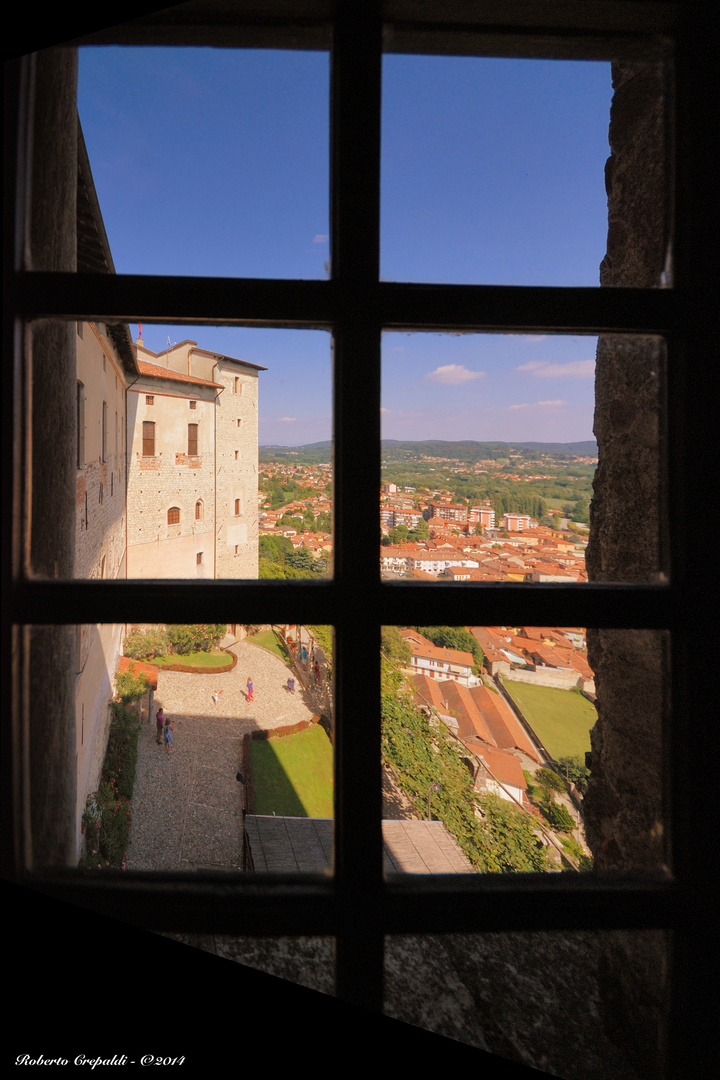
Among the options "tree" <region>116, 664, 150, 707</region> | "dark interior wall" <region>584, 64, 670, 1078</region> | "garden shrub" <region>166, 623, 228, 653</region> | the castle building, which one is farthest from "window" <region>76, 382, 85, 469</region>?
"dark interior wall" <region>584, 64, 670, 1078</region>

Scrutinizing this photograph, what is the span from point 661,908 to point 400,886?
314 mm

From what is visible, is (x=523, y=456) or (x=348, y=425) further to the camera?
(x=523, y=456)

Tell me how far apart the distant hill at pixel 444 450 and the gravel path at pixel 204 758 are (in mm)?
343

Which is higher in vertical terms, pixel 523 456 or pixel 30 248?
pixel 30 248

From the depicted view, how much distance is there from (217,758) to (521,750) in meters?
0.53

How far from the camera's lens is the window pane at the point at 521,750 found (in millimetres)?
721

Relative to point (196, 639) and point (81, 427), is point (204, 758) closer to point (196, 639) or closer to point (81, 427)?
point (196, 639)

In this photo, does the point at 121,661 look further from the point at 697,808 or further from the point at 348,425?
the point at 697,808

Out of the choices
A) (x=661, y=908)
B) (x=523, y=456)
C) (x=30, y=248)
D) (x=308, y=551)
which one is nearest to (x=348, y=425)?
(x=308, y=551)

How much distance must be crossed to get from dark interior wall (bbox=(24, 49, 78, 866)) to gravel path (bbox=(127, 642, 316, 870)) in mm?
193

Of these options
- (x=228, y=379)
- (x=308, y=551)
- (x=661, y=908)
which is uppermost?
(x=228, y=379)

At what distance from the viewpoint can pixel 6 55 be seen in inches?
24.1

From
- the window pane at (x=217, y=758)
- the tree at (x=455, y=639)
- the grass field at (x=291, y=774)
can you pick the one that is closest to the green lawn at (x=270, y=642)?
the window pane at (x=217, y=758)

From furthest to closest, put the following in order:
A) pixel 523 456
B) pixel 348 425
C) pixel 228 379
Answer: pixel 228 379 → pixel 523 456 → pixel 348 425
